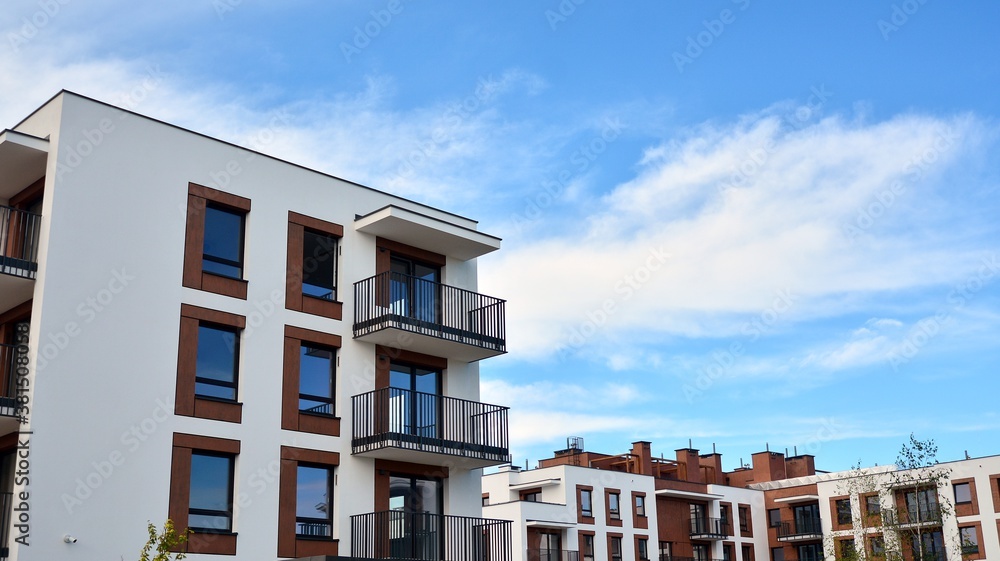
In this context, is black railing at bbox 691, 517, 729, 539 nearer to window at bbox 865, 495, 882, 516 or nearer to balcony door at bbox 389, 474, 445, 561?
window at bbox 865, 495, 882, 516

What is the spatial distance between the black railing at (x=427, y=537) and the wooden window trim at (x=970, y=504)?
145 feet

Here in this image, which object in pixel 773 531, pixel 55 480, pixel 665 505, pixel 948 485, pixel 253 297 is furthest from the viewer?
Result: pixel 773 531

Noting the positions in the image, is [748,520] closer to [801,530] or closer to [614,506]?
[801,530]

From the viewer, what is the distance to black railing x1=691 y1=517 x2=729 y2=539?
66750mm

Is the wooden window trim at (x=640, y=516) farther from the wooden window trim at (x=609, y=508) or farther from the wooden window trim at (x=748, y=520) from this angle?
the wooden window trim at (x=748, y=520)

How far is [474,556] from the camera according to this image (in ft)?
76.6

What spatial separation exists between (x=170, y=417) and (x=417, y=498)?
633cm

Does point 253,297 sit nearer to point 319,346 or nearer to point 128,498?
point 319,346

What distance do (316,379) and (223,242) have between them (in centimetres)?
356

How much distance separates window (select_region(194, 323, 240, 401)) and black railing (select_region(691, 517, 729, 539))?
167 feet

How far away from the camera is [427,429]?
23.5 m

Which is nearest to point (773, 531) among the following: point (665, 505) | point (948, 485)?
point (665, 505)

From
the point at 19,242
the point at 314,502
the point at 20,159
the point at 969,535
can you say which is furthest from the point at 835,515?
the point at 20,159

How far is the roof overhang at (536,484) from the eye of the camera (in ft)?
194
